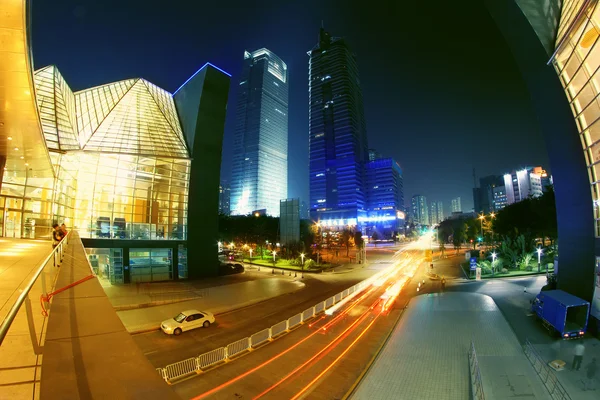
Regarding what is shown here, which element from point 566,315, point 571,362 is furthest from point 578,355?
point 566,315

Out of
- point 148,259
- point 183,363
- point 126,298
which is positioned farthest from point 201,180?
point 183,363

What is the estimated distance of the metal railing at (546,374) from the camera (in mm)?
10269

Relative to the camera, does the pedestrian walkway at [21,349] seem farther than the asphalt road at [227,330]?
No

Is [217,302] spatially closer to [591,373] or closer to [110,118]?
[591,373]

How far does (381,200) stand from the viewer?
586ft

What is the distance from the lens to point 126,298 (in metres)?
22.7

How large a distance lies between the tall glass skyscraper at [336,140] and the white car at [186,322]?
152m

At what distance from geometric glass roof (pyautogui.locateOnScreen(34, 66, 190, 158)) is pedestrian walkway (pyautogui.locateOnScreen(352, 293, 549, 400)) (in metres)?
30.8

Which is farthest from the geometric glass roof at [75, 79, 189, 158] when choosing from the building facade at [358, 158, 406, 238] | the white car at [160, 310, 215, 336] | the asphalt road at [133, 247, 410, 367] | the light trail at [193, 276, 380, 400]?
the building facade at [358, 158, 406, 238]

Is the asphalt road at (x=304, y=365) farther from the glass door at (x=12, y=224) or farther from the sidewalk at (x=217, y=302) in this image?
the glass door at (x=12, y=224)

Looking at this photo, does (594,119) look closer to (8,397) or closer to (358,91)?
(8,397)

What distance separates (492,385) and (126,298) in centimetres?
2481

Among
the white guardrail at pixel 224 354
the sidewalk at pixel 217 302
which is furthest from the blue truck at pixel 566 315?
the sidewalk at pixel 217 302

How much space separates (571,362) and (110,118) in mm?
45787
